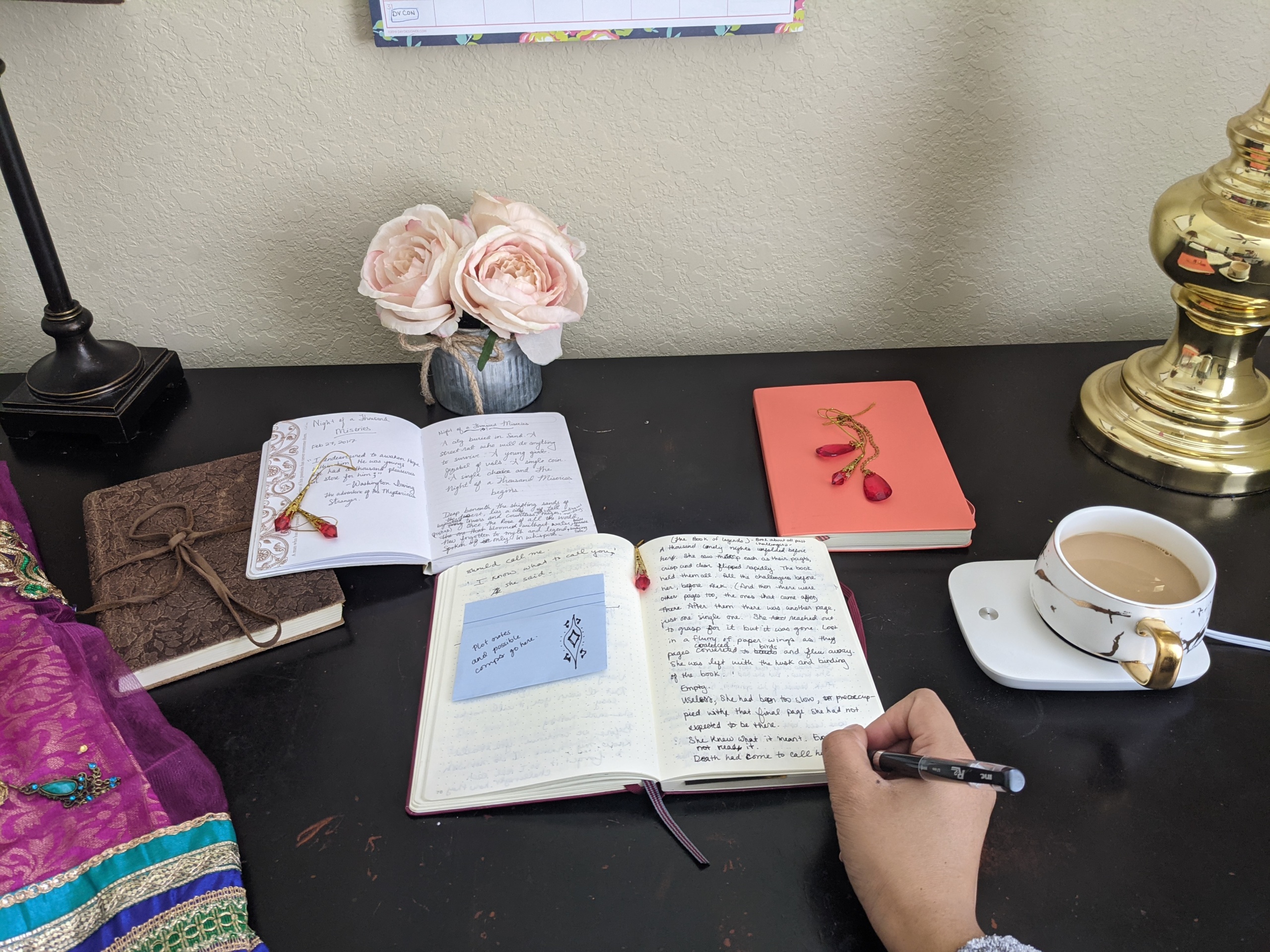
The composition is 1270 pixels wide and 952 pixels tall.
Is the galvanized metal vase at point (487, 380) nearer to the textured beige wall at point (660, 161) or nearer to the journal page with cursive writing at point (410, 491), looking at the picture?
the journal page with cursive writing at point (410, 491)

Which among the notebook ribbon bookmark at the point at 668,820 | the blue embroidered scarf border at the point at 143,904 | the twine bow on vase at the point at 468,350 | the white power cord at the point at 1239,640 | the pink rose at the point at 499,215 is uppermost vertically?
the pink rose at the point at 499,215

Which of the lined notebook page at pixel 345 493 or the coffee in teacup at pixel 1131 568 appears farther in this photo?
the lined notebook page at pixel 345 493

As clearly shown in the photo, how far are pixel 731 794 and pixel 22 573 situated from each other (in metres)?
0.64

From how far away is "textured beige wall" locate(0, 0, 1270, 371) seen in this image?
0.98 meters

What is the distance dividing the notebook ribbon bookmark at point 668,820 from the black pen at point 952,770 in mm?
148

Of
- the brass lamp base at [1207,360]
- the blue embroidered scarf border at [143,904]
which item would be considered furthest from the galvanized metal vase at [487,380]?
the brass lamp base at [1207,360]

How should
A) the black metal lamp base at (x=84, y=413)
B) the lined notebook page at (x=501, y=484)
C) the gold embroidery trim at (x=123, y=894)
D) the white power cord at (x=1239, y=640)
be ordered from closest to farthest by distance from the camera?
1. the gold embroidery trim at (x=123, y=894)
2. the white power cord at (x=1239, y=640)
3. the lined notebook page at (x=501, y=484)
4. the black metal lamp base at (x=84, y=413)

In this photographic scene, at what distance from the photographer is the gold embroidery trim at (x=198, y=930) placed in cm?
59

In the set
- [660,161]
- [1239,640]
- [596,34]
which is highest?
[596,34]

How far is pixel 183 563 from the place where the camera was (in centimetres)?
84

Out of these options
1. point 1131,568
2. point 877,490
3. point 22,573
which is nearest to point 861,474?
point 877,490

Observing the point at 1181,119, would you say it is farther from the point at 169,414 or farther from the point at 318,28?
the point at 169,414

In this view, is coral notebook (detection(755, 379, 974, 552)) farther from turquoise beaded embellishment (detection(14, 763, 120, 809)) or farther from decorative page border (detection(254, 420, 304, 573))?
turquoise beaded embellishment (detection(14, 763, 120, 809))

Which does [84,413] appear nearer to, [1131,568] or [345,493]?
[345,493]
